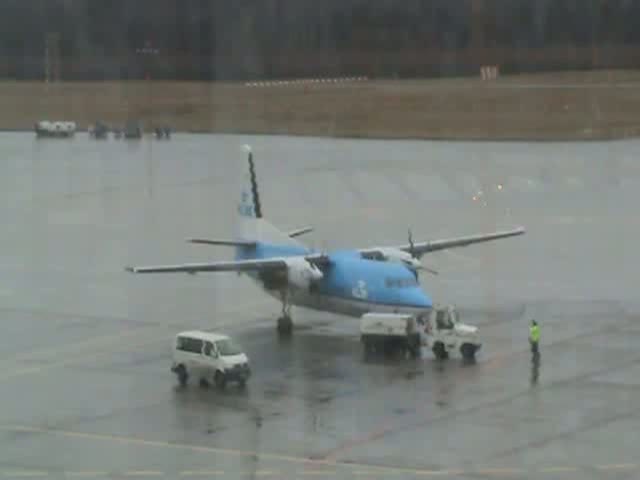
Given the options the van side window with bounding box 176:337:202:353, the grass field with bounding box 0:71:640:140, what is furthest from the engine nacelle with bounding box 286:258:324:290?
the van side window with bounding box 176:337:202:353

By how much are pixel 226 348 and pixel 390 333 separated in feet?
12.0

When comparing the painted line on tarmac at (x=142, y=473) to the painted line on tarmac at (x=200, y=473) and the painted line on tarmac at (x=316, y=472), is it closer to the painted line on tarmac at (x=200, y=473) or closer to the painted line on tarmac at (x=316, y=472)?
the painted line on tarmac at (x=200, y=473)

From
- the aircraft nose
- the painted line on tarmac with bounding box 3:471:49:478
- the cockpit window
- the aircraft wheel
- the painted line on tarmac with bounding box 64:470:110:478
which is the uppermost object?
the cockpit window

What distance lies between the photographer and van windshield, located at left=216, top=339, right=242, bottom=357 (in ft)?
84.2

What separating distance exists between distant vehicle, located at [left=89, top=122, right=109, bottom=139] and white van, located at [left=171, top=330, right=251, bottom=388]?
30.0m

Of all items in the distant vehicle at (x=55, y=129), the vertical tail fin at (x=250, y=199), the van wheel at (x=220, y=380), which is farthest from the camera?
the distant vehicle at (x=55, y=129)

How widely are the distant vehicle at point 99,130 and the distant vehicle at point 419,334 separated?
28.6 meters

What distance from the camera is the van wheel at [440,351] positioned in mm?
27922

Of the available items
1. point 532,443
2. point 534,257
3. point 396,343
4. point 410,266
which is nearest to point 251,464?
point 532,443

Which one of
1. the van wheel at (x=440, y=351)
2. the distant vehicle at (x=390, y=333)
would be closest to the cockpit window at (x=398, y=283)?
the distant vehicle at (x=390, y=333)

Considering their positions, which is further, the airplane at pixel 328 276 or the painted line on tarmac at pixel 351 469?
the airplane at pixel 328 276

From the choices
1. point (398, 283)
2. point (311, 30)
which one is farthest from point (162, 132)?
point (311, 30)

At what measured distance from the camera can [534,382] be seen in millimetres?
25391

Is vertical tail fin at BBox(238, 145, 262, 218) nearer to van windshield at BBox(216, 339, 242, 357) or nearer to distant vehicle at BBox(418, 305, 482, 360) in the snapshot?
distant vehicle at BBox(418, 305, 482, 360)
